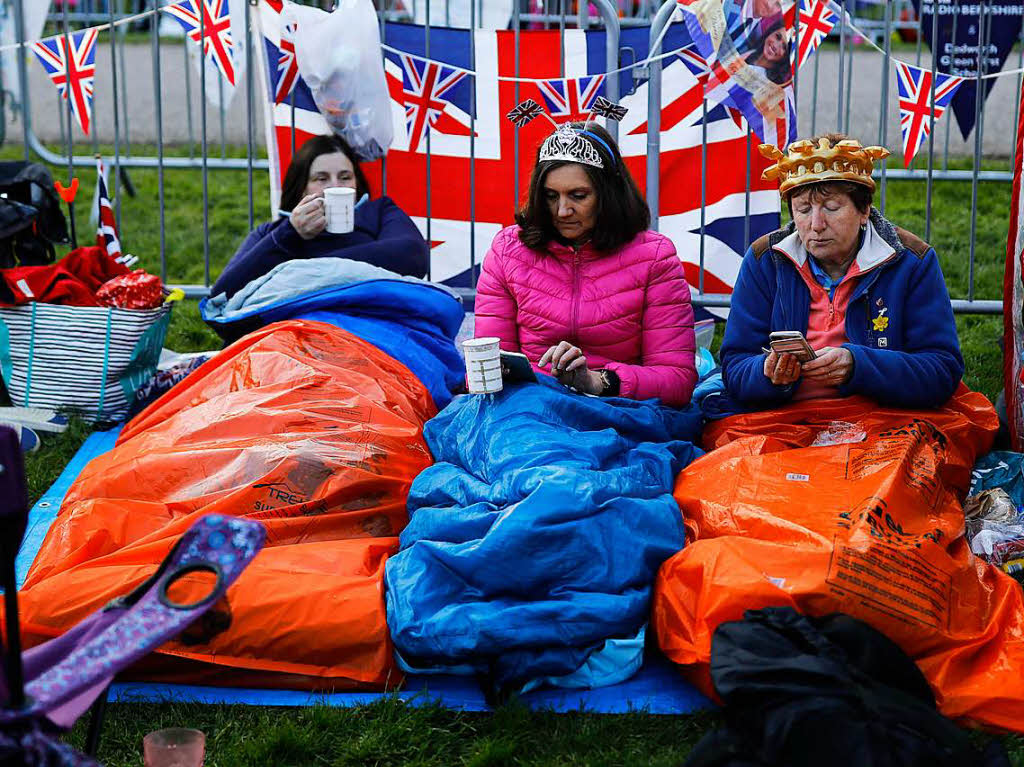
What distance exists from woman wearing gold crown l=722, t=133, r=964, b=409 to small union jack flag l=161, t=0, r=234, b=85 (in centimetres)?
259

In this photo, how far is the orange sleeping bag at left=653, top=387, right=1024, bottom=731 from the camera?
306 centimetres

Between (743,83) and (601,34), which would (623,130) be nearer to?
(601,34)

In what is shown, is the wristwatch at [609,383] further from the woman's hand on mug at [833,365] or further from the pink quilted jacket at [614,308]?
the woman's hand on mug at [833,365]

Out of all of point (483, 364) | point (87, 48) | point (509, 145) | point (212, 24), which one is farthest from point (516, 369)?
point (87, 48)

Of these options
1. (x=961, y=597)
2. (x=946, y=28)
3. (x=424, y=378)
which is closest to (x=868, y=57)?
(x=946, y=28)

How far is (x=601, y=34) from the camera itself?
17.8 ft

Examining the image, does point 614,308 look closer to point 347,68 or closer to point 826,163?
point 826,163

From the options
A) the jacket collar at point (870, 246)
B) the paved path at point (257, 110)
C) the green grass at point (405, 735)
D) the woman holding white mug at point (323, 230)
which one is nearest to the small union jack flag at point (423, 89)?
the woman holding white mug at point (323, 230)

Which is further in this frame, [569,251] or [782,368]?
[569,251]

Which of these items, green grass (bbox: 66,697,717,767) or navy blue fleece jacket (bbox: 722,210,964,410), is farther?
navy blue fleece jacket (bbox: 722,210,964,410)

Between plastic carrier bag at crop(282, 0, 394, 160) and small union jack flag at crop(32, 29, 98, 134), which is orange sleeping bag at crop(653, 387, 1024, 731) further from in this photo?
small union jack flag at crop(32, 29, 98, 134)

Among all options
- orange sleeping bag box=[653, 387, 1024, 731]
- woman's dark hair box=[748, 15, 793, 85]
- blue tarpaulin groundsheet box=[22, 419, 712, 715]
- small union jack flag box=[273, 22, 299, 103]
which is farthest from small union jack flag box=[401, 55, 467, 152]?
blue tarpaulin groundsheet box=[22, 419, 712, 715]

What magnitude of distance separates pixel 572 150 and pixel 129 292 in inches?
74.7

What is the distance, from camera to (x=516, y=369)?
150 inches
